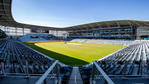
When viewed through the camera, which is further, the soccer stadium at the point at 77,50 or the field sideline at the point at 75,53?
the field sideline at the point at 75,53

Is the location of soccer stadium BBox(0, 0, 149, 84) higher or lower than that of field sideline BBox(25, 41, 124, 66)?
higher

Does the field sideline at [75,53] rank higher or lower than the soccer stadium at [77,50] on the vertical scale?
lower

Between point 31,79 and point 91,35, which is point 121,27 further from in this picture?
point 31,79

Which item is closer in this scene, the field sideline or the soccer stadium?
the soccer stadium

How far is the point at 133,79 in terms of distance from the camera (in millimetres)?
4285

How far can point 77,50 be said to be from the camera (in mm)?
19922

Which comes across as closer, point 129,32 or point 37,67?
point 37,67

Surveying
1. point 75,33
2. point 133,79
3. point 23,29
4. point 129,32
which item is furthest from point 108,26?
point 23,29

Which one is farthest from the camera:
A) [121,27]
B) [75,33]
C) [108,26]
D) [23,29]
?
[75,33]

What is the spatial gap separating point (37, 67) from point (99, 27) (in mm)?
57738

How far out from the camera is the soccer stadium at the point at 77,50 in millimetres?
5516

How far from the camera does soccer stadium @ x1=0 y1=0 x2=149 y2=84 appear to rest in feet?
18.1

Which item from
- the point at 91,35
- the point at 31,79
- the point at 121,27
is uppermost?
the point at 121,27

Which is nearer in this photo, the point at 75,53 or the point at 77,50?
the point at 75,53
